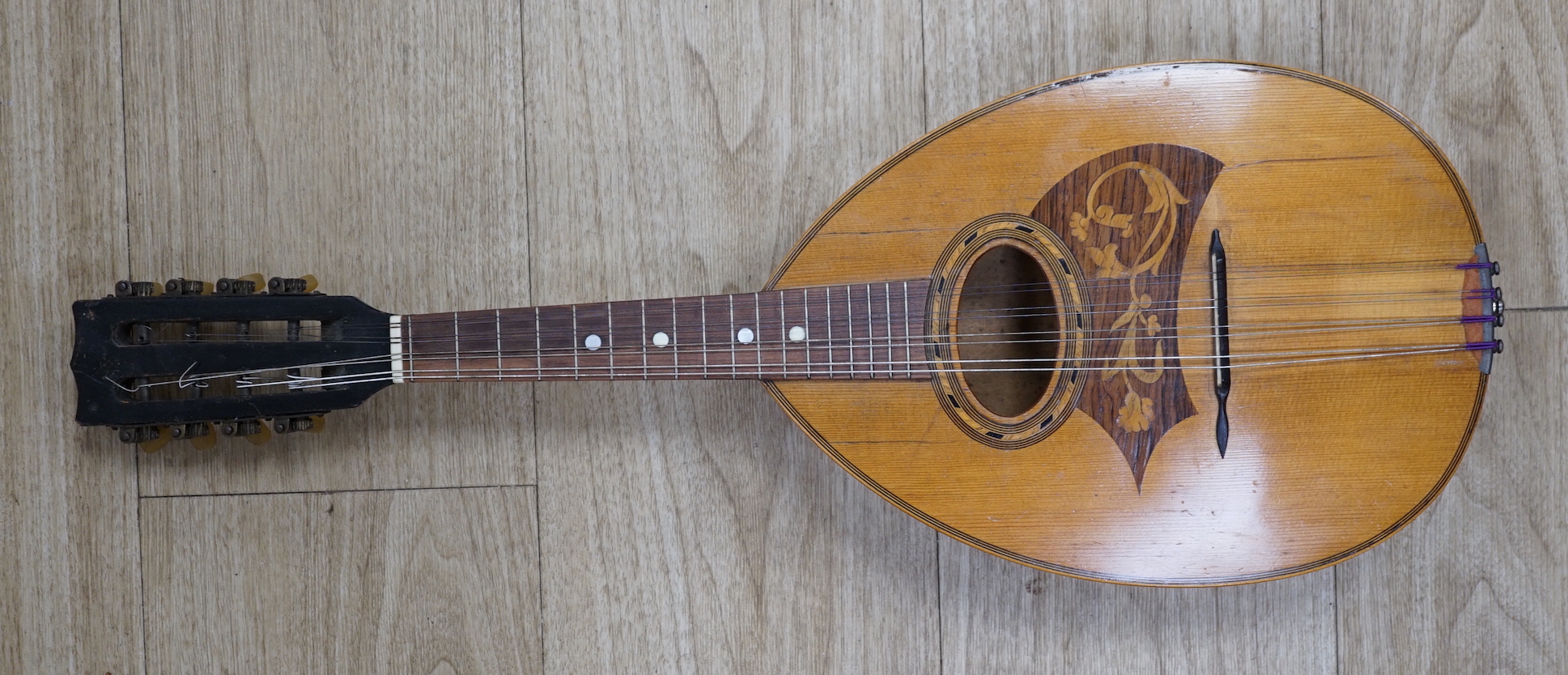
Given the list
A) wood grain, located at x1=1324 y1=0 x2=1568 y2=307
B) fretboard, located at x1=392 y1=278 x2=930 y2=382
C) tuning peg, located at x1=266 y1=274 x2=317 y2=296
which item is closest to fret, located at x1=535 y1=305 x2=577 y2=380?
fretboard, located at x1=392 y1=278 x2=930 y2=382

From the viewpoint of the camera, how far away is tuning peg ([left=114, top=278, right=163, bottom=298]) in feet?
3.26

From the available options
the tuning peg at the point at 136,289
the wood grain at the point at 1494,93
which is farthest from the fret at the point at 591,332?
the wood grain at the point at 1494,93

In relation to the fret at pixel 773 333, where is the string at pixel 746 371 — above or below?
below

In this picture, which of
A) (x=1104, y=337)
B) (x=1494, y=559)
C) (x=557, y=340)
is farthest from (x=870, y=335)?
(x=1494, y=559)

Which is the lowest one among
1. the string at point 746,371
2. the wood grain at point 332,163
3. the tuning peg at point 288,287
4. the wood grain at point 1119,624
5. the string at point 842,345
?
the wood grain at point 1119,624

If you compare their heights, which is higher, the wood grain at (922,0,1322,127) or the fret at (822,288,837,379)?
the wood grain at (922,0,1322,127)

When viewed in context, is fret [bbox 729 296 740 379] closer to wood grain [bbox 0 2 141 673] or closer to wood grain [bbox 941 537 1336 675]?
wood grain [bbox 941 537 1336 675]

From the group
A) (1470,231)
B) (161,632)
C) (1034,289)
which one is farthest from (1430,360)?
(161,632)

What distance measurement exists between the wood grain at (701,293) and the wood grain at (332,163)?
70 millimetres

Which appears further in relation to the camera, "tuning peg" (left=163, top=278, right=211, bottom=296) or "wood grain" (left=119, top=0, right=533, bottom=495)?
"wood grain" (left=119, top=0, right=533, bottom=495)

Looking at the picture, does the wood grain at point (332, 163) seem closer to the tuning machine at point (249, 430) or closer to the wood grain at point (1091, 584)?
the tuning machine at point (249, 430)

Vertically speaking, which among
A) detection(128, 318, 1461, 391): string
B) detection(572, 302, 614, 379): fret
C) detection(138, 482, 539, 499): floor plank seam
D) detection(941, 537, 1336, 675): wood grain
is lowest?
detection(941, 537, 1336, 675): wood grain

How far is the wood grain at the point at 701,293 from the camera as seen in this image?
1.20 meters

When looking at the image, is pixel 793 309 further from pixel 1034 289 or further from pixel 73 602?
pixel 73 602
